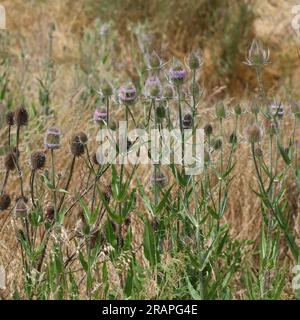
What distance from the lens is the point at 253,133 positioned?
2168mm

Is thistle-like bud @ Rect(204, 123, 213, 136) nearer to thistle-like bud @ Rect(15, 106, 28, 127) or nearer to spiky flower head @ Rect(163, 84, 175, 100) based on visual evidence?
spiky flower head @ Rect(163, 84, 175, 100)

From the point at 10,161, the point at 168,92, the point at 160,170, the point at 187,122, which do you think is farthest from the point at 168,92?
the point at 10,161

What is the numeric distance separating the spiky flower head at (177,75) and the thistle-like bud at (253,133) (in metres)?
0.23

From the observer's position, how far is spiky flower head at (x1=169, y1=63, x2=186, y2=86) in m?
2.13

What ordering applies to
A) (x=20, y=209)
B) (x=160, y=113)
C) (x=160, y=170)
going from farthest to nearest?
(x=160, y=170) → (x=160, y=113) → (x=20, y=209)

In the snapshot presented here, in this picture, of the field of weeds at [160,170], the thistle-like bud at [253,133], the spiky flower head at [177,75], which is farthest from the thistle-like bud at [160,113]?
the thistle-like bud at [253,133]

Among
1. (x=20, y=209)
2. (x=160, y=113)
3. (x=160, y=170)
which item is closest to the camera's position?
(x=20, y=209)

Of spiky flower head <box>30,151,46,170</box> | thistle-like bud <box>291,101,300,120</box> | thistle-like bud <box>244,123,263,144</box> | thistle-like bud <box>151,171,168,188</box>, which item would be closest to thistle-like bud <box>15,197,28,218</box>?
spiky flower head <box>30,151,46,170</box>

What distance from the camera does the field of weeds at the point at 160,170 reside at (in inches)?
83.4

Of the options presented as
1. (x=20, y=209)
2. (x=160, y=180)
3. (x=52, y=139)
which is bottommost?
(x=20, y=209)

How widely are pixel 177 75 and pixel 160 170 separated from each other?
0.36 m

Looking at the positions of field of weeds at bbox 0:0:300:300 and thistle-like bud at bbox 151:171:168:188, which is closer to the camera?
field of weeds at bbox 0:0:300:300

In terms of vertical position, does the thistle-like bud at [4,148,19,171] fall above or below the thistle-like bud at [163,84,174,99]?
below

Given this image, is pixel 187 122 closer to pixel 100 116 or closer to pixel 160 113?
pixel 160 113
